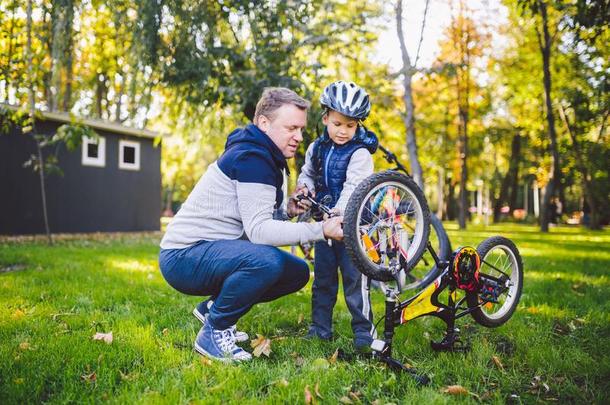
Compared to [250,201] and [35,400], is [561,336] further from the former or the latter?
[35,400]

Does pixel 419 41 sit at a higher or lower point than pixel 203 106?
higher

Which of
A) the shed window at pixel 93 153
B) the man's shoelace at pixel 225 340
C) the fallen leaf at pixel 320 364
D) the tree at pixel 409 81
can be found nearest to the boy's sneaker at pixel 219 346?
the man's shoelace at pixel 225 340

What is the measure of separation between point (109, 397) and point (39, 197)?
480 inches

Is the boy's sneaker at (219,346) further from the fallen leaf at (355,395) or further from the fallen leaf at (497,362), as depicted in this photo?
the fallen leaf at (497,362)

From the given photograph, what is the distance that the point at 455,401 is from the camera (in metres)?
2.23

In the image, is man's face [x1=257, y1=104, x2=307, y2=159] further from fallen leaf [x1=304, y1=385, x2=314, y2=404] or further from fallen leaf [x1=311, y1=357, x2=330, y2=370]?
fallen leaf [x1=304, y1=385, x2=314, y2=404]

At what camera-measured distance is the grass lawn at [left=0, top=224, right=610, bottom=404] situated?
2.31 m

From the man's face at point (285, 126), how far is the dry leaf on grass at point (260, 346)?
1.15 metres

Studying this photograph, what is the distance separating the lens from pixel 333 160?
3221 mm

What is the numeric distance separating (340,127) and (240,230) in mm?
916

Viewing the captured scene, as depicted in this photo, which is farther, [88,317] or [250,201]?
[88,317]

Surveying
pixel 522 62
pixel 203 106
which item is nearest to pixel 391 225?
pixel 203 106

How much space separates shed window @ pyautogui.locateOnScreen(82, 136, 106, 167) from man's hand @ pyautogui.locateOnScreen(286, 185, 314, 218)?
12.4m

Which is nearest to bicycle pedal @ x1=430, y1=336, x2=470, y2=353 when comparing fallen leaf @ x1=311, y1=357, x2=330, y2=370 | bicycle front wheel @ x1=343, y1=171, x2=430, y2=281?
bicycle front wheel @ x1=343, y1=171, x2=430, y2=281
